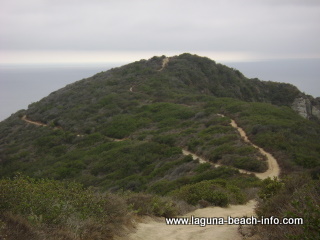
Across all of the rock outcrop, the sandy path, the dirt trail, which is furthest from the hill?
the sandy path

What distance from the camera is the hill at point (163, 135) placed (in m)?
14.4

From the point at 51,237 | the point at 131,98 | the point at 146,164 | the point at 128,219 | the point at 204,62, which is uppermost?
the point at 204,62

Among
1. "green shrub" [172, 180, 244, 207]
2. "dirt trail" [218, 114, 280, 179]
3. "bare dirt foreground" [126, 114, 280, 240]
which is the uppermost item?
"bare dirt foreground" [126, 114, 280, 240]

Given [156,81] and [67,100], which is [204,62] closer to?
[156,81]

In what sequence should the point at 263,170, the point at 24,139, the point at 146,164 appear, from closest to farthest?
the point at 263,170 → the point at 146,164 → the point at 24,139

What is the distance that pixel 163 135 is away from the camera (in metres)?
23.0

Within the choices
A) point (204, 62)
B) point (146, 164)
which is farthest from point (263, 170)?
point (204, 62)

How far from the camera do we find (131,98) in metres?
35.6

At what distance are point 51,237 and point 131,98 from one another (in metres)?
31.3

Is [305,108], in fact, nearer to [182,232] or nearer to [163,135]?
[163,135]

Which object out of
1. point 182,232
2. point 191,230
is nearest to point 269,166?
point 191,230

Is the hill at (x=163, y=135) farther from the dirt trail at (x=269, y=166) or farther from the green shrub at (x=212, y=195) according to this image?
the dirt trail at (x=269, y=166)

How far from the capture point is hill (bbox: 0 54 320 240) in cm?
1437

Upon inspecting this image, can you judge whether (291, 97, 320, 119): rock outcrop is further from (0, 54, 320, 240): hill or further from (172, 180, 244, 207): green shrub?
(172, 180, 244, 207): green shrub
